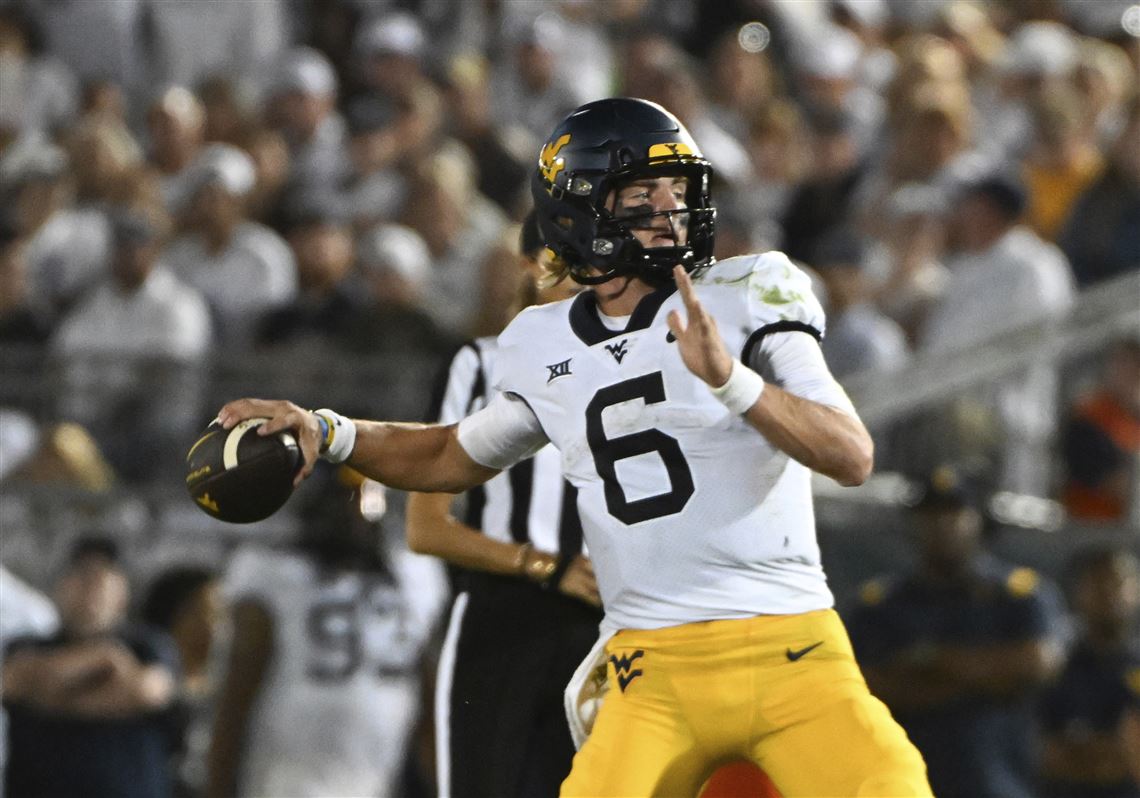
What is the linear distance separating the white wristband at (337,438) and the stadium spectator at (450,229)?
16.0 ft

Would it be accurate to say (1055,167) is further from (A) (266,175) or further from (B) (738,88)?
(A) (266,175)

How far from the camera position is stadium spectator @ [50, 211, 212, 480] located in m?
8.80

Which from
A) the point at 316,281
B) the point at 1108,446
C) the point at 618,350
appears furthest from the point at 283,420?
the point at 316,281

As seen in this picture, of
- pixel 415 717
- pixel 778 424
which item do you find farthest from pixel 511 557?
pixel 415 717

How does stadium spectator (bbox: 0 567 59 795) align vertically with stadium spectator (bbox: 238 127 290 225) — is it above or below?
below

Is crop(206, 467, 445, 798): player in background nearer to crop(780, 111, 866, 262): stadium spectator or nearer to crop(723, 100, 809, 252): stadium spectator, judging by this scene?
crop(723, 100, 809, 252): stadium spectator

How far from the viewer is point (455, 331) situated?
8.88 meters

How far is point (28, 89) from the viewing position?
36.8ft

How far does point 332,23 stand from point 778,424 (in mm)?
8673

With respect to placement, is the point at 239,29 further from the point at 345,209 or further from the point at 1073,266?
the point at 1073,266

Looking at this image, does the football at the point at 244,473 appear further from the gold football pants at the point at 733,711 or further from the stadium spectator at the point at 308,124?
the stadium spectator at the point at 308,124

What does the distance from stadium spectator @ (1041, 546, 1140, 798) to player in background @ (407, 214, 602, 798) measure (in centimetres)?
295

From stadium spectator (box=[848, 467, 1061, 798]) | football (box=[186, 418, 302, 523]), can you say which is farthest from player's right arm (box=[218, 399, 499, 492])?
stadium spectator (box=[848, 467, 1061, 798])

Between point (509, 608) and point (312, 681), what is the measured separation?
209 cm
